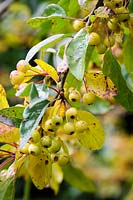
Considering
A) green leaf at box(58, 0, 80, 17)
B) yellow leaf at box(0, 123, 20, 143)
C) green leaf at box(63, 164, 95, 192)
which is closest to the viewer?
yellow leaf at box(0, 123, 20, 143)

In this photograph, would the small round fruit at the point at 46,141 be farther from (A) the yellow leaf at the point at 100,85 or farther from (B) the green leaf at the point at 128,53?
(B) the green leaf at the point at 128,53

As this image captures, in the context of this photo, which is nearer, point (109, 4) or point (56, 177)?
point (109, 4)

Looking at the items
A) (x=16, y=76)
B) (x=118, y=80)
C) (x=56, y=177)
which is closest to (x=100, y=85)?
(x=118, y=80)

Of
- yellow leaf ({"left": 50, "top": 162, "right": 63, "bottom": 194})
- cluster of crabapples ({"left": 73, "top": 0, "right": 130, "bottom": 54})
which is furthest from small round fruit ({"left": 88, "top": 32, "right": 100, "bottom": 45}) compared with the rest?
yellow leaf ({"left": 50, "top": 162, "right": 63, "bottom": 194})

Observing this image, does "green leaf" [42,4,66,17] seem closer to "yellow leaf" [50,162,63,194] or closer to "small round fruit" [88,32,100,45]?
"small round fruit" [88,32,100,45]

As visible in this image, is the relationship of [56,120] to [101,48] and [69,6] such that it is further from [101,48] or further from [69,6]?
[69,6]

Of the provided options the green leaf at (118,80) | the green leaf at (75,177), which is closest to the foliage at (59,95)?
the green leaf at (118,80)
